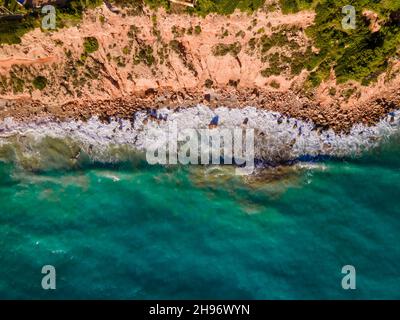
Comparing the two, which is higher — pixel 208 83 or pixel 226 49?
pixel 226 49

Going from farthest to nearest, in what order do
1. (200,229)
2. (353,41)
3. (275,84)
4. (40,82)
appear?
(275,84)
(200,229)
(40,82)
(353,41)

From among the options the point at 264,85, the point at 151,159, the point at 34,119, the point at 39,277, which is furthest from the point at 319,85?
the point at 39,277

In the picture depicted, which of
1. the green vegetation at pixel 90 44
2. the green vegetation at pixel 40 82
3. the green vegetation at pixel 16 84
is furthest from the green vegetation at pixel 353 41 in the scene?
the green vegetation at pixel 16 84

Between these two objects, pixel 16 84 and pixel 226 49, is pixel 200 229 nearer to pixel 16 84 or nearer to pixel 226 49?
pixel 226 49

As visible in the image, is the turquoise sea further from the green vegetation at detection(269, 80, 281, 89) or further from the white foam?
the green vegetation at detection(269, 80, 281, 89)

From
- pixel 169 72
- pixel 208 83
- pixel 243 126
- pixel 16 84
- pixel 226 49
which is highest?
pixel 226 49

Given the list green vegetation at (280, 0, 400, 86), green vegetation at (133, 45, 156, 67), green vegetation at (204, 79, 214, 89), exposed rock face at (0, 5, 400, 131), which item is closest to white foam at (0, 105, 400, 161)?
exposed rock face at (0, 5, 400, 131)

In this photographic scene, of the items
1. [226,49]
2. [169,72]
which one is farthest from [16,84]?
[226,49]
